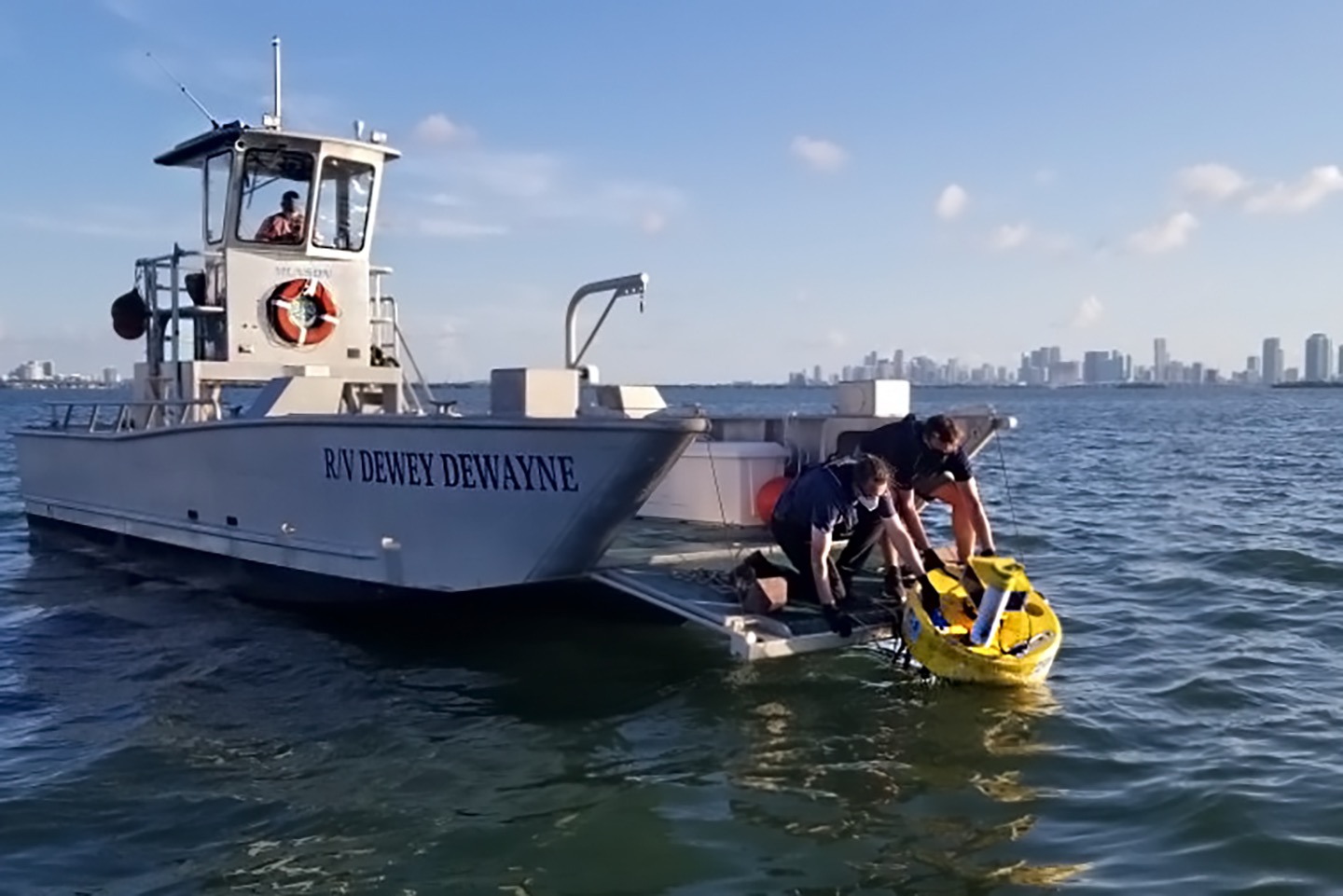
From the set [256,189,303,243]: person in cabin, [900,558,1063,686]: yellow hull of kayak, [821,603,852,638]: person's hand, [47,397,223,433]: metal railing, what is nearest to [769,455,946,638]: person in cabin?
[821,603,852,638]: person's hand

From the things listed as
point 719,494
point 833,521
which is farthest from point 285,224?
point 833,521

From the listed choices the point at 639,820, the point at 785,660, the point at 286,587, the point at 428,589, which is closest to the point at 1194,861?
the point at 639,820

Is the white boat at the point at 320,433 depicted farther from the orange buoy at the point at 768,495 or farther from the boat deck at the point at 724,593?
the orange buoy at the point at 768,495

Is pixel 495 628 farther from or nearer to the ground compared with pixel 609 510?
nearer to the ground

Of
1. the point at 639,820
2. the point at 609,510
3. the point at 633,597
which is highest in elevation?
the point at 609,510

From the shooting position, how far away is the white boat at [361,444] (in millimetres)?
8289

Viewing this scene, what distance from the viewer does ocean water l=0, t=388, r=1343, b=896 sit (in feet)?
17.0

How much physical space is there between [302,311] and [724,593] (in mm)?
5693

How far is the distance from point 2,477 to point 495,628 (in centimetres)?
2006

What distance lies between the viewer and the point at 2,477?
2567 centimetres

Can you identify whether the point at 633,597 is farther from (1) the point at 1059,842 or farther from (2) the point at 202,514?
(2) the point at 202,514

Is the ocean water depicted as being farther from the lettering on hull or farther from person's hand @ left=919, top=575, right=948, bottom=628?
the lettering on hull

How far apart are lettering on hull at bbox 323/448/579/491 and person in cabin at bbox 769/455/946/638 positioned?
144 centimetres

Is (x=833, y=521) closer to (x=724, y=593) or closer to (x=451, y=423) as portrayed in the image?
(x=724, y=593)
